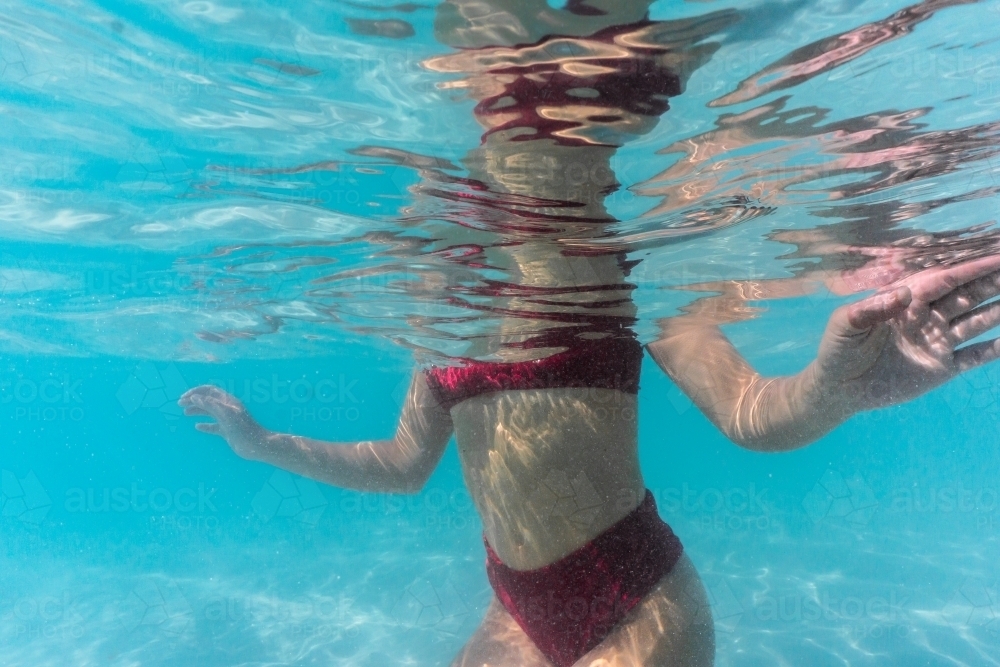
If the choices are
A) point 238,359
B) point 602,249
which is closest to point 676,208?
point 602,249

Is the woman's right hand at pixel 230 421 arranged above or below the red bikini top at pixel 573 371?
above

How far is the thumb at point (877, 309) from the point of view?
2793 mm

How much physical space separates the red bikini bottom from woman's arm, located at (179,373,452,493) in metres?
1.76

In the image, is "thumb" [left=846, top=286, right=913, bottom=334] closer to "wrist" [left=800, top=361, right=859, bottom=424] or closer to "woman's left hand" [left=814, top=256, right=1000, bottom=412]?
"woman's left hand" [left=814, top=256, right=1000, bottom=412]

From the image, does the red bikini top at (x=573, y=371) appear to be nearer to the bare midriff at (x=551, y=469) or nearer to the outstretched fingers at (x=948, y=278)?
the bare midriff at (x=551, y=469)

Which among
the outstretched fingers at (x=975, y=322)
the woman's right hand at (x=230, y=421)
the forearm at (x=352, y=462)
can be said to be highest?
the woman's right hand at (x=230, y=421)

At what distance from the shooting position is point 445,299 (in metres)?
9.79

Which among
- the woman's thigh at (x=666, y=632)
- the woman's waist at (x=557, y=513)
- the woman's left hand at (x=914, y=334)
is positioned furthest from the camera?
the woman's waist at (x=557, y=513)

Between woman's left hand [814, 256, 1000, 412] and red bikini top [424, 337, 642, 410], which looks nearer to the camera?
woman's left hand [814, 256, 1000, 412]

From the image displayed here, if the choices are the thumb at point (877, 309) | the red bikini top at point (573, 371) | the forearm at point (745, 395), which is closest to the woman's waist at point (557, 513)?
the red bikini top at point (573, 371)

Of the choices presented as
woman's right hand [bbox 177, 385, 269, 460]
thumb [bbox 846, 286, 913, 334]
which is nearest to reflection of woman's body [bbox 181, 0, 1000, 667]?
thumb [bbox 846, 286, 913, 334]

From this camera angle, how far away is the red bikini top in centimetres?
443

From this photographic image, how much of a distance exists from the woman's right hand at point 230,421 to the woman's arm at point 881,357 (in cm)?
467

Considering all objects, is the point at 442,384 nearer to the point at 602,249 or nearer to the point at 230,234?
the point at 602,249
